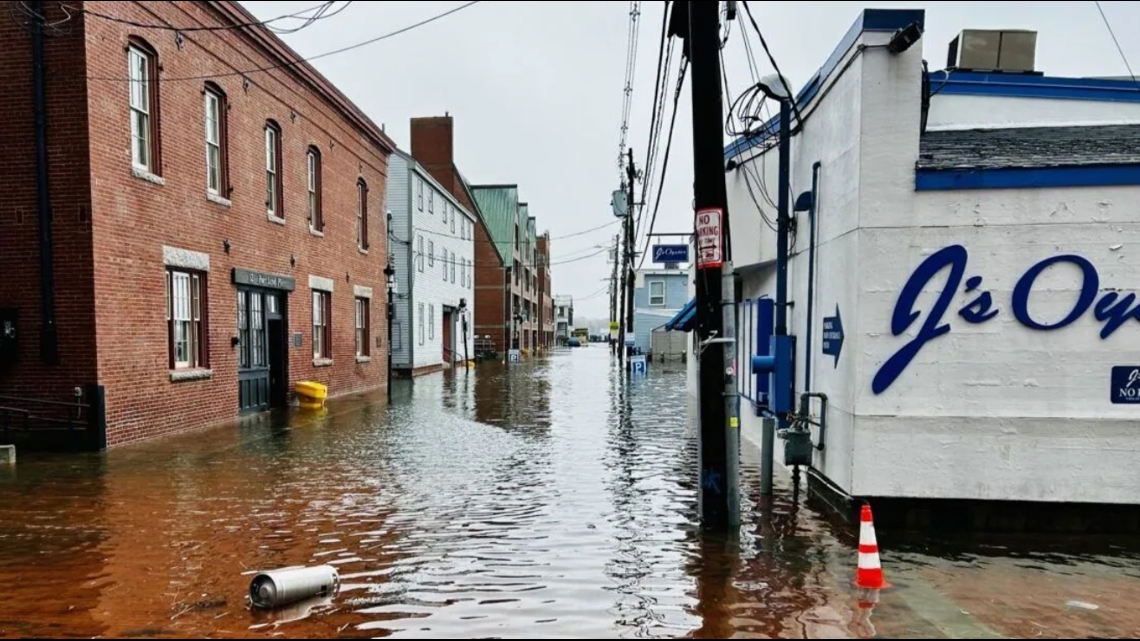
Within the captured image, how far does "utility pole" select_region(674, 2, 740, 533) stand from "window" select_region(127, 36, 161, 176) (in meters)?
→ 9.97

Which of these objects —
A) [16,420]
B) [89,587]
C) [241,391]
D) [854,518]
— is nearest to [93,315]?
[16,420]

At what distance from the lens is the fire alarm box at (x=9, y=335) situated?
35.7ft

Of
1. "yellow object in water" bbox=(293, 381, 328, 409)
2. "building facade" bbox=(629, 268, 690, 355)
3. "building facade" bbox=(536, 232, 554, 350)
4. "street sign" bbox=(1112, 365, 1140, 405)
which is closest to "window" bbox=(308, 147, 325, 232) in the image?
"yellow object in water" bbox=(293, 381, 328, 409)

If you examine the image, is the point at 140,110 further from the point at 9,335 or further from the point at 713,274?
the point at 713,274

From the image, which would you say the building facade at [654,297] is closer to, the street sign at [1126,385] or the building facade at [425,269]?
the building facade at [425,269]

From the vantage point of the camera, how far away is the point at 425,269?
31.7m

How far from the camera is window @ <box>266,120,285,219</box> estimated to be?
55.9 ft

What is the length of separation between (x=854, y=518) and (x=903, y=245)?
264cm

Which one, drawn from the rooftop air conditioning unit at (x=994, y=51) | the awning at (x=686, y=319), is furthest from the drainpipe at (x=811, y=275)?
the awning at (x=686, y=319)

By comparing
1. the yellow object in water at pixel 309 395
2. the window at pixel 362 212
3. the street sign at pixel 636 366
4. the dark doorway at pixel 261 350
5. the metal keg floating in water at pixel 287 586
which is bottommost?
the street sign at pixel 636 366

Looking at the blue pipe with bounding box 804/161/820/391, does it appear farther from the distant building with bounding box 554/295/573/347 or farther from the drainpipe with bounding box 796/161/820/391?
the distant building with bounding box 554/295/573/347

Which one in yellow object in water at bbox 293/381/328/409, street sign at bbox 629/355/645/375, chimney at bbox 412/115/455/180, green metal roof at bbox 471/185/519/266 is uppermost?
chimney at bbox 412/115/455/180

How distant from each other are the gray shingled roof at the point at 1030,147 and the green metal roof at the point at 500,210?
48501 mm

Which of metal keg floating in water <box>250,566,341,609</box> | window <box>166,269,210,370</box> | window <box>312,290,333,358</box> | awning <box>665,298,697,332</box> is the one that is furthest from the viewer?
window <box>312,290,333,358</box>
